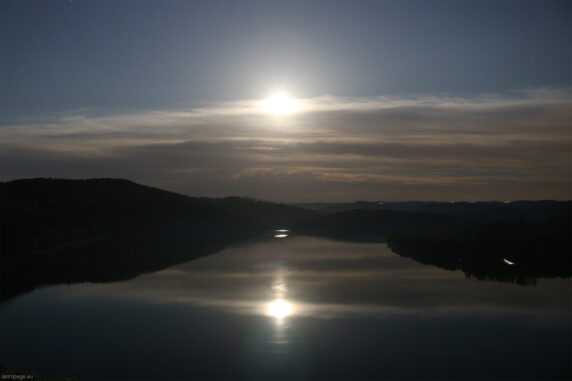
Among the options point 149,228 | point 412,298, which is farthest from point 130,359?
point 149,228

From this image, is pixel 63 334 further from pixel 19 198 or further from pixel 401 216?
pixel 401 216

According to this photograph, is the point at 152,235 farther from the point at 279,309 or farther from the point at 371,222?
the point at 279,309

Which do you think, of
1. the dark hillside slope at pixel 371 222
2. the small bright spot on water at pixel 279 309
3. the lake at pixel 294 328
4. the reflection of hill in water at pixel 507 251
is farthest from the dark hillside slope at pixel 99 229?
the reflection of hill in water at pixel 507 251

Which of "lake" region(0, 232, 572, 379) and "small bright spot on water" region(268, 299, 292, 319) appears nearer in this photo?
"lake" region(0, 232, 572, 379)

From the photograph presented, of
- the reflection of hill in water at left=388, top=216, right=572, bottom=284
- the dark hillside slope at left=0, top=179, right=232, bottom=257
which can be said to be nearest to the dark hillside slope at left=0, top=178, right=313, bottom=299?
the dark hillside slope at left=0, top=179, right=232, bottom=257

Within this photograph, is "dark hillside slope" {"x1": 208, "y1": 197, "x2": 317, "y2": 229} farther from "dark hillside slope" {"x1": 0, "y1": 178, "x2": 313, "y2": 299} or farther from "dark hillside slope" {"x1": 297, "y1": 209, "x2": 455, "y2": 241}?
"dark hillside slope" {"x1": 297, "y1": 209, "x2": 455, "y2": 241}

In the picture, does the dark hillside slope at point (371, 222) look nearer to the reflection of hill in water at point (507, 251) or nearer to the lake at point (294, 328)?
the reflection of hill in water at point (507, 251)
